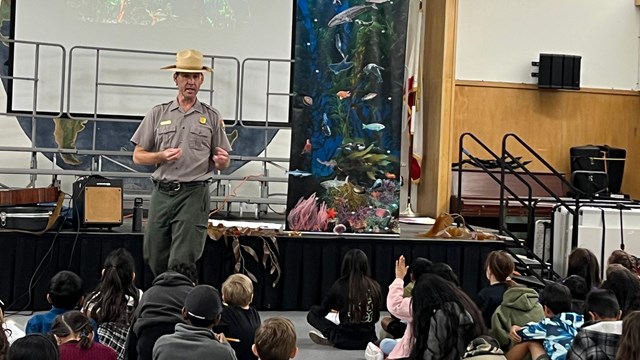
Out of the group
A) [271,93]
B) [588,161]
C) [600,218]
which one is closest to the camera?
[600,218]

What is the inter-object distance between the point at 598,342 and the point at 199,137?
294 centimetres

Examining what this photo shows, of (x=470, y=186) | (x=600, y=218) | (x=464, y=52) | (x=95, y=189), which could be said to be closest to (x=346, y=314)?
(x=95, y=189)

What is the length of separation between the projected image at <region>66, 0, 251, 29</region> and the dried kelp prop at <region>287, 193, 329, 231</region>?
334cm

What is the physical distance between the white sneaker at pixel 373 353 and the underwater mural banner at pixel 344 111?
190 centimetres

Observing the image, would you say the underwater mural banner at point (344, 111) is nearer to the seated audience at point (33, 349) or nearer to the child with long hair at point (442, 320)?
the child with long hair at point (442, 320)

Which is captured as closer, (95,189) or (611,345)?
(611,345)

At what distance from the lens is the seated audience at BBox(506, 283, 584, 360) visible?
3.99 meters

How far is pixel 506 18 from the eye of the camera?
11656 millimetres

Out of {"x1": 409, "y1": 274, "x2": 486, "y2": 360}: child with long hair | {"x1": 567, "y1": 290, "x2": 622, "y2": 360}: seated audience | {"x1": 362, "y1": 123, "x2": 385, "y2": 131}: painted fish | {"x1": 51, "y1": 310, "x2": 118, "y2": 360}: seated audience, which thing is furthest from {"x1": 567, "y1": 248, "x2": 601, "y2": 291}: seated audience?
{"x1": 51, "y1": 310, "x2": 118, "y2": 360}: seated audience

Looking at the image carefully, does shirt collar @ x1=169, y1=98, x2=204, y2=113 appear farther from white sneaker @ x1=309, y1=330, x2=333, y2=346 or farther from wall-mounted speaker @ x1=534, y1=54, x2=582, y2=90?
wall-mounted speaker @ x1=534, y1=54, x2=582, y2=90

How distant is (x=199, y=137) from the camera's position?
5566 millimetres

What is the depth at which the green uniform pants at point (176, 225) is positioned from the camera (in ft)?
17.9

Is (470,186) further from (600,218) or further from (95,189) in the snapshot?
(95,189)

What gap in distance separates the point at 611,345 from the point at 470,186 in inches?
289
